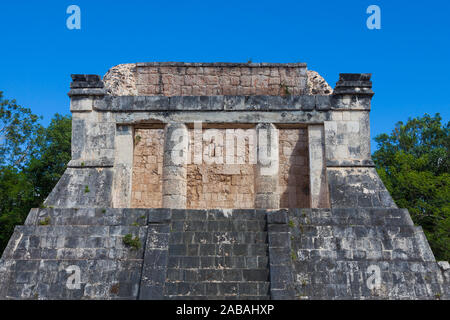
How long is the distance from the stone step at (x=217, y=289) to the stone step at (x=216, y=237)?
3.75 feet

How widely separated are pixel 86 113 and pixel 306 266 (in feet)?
23.4

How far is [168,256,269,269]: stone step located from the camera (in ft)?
32.9

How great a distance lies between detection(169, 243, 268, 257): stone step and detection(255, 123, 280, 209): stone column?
2401 millimetres

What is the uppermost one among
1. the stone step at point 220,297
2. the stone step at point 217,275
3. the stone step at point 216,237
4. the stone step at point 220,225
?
the stone step at point 220,225

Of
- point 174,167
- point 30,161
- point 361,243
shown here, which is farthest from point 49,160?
point 361,243

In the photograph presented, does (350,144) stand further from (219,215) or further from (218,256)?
(218,256)

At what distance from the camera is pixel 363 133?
13250mm

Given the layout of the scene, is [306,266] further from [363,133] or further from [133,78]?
[133,78]

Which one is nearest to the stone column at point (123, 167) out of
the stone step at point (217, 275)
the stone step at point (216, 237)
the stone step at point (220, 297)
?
the stone step at point (216, 237)

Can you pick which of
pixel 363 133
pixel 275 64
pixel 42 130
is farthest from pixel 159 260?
pixel 42 130

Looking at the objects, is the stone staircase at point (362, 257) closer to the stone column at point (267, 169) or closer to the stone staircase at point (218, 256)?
the stone staircase at point (218, 256)

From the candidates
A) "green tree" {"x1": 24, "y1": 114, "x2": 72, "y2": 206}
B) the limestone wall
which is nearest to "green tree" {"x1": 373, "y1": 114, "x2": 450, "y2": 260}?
the limestone wall

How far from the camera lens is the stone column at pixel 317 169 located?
1328 cm

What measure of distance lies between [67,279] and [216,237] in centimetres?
313
